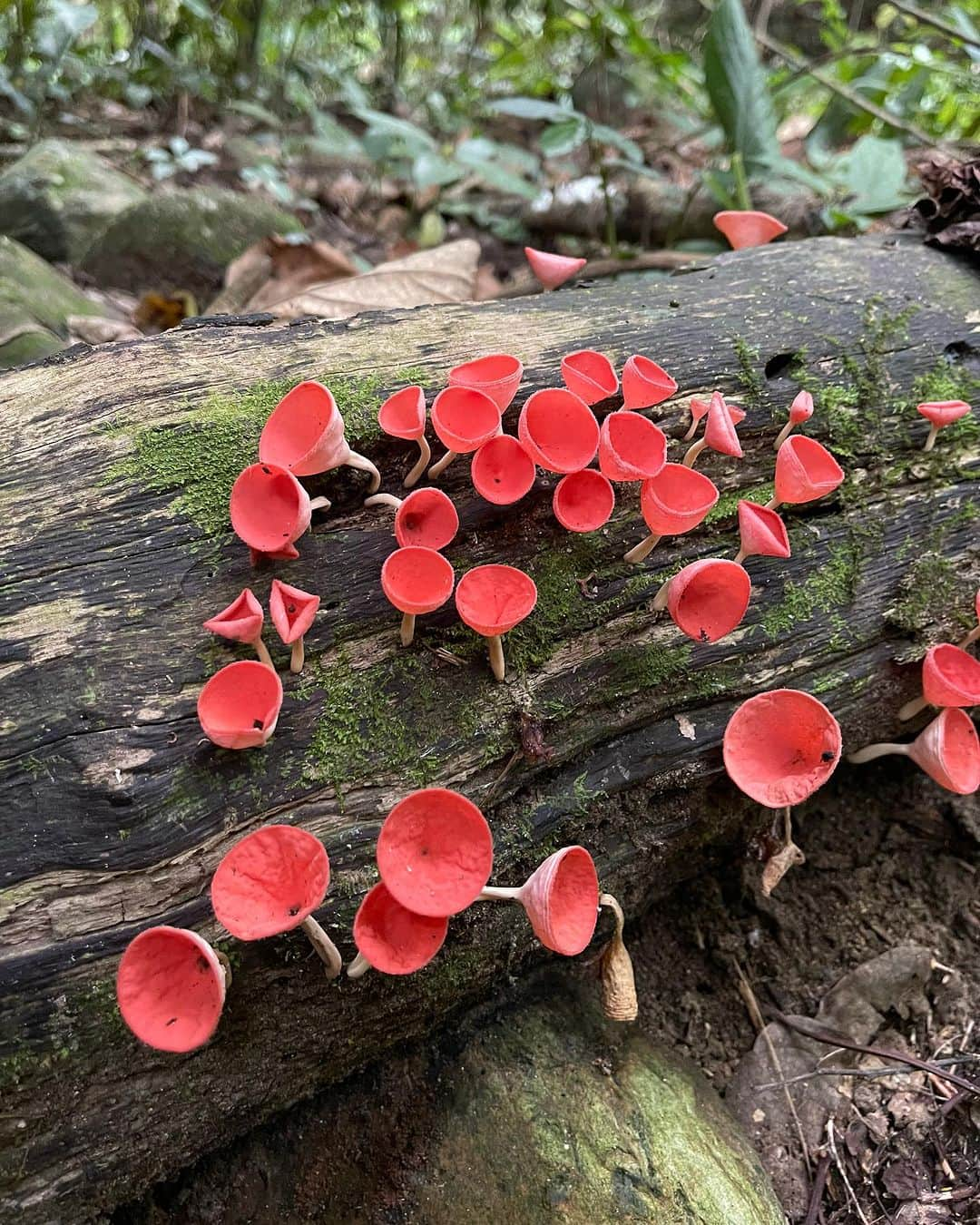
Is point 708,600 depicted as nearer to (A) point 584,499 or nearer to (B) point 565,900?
(A) point 584,499

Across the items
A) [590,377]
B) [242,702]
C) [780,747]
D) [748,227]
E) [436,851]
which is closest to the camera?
[436,851]

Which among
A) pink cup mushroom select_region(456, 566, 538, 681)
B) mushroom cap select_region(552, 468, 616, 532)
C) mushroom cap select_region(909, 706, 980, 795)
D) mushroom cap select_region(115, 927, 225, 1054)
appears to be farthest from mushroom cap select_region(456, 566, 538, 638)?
mushroom cap select_region(909, 706, 980, 795)

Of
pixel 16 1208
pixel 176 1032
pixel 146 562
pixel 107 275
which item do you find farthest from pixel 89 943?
pixel 107 275

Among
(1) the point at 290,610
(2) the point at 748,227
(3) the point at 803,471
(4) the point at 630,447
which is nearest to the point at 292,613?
(1) the point at 290,610

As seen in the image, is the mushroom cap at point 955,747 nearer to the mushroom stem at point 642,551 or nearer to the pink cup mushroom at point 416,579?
the mushroom stem at point 642,551

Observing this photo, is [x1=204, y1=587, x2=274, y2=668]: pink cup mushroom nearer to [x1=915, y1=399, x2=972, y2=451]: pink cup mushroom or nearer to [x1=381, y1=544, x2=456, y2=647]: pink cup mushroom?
[x1=381, y1=544, x2=456, y2=647]: pink cup mushroom

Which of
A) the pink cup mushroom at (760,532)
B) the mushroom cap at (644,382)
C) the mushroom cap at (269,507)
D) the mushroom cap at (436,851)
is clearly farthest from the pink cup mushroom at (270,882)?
the mushroom cap at (644,382)

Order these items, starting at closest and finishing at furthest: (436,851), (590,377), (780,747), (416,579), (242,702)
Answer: (436,851) < (242,702) < (416,579) < (780,747) < (590,377)
